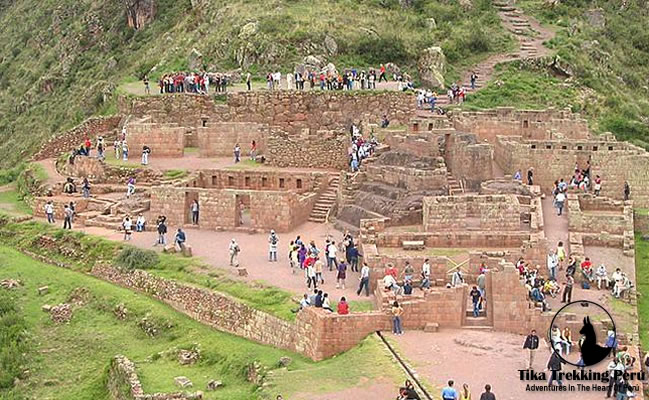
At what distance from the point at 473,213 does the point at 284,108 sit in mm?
17382

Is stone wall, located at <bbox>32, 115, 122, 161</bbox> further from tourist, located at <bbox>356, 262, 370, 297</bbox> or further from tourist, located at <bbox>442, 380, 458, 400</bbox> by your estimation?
tourist, located at <bbox>442, 380, 458, 400</bbox>

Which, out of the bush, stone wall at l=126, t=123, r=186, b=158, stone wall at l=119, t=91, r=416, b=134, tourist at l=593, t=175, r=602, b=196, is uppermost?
stone wall at l=119, t=91, r=416, b=134

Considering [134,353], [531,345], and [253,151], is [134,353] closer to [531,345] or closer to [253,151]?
[531,345]

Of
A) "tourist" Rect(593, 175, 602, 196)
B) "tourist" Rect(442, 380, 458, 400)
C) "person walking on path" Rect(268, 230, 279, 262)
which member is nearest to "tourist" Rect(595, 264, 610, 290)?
"tourist" Rect(593, 175, 602, 196)

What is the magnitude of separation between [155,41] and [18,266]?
3817 centimetres

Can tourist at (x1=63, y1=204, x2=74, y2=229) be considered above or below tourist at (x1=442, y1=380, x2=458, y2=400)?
above

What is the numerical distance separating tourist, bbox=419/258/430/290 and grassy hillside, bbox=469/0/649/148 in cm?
2246

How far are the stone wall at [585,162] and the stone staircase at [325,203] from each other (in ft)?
20.2

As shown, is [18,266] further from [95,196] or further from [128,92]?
[128,92]

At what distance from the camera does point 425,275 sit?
38.1 metres

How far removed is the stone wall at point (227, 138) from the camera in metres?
55.4

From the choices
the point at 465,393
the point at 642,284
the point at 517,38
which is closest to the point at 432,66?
the point at 517,38

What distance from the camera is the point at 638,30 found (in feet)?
262

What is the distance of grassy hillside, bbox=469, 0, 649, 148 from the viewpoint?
63.0m
